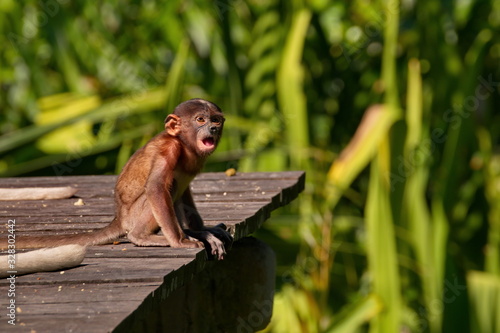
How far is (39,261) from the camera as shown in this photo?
7.79 feet

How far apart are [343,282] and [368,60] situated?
1.61 meters

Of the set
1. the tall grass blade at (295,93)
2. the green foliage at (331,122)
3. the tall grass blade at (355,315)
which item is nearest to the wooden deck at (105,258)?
the tall grass blade at (355,315)

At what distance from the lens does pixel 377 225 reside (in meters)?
4.90

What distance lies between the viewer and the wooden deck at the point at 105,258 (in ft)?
6.43

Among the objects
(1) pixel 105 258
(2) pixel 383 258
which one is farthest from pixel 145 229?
(2) pixel 383 258

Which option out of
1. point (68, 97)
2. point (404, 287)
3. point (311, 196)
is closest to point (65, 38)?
point (68, 97)

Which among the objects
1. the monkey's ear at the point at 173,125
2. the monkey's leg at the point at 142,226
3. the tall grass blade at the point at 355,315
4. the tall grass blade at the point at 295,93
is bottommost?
the tall grass blade at the point at 355,315

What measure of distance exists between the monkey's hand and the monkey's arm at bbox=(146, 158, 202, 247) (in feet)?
0.16

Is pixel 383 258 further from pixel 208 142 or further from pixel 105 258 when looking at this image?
pixel 105 258

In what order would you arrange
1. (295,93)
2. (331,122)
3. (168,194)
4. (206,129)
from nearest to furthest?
→ (168,194)
(206,129)
(295,93)
(331,122)

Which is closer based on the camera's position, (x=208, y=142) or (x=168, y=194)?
(x=168, y=194)

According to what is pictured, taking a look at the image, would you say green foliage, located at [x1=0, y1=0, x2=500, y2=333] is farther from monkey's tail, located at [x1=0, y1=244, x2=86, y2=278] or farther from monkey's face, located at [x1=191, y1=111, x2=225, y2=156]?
monkey's tail, located at [x1=0, y1=244, x2=86, y2=278]

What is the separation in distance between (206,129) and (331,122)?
3792 millimetres

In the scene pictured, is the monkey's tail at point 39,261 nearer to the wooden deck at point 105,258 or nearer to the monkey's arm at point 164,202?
the wooden deck at point 105,258
